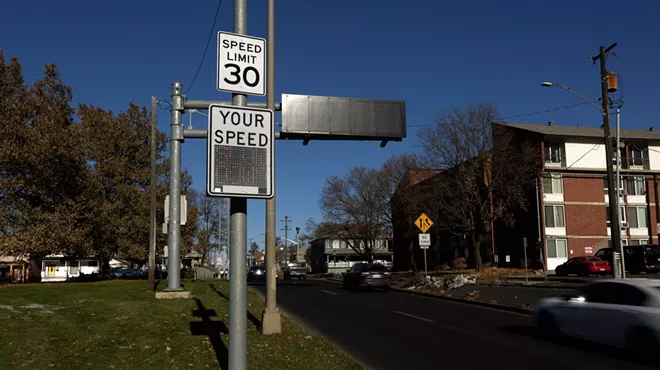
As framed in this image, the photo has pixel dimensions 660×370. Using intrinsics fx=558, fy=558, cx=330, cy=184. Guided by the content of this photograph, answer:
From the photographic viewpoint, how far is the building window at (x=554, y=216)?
49906mm

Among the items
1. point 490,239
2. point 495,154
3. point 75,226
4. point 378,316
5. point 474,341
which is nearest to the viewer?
point 474,341

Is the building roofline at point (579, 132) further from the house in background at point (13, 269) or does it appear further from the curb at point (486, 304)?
the house in background at point (13, 269)

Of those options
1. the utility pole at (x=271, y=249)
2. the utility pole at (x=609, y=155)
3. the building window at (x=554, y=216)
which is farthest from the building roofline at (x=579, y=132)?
the utility pole at (x=271, y=249)

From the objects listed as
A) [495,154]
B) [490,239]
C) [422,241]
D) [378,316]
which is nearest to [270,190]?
[378,316]

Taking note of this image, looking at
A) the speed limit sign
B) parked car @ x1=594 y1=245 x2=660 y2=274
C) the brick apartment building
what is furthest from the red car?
the speed limit sign

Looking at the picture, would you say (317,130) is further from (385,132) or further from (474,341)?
(474,341)

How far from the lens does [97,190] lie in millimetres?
39688

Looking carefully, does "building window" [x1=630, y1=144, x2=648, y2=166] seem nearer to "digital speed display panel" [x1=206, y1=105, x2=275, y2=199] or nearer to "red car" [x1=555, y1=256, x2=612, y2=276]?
"red car" [x1=555, y1=256, x2=612, y2=276]

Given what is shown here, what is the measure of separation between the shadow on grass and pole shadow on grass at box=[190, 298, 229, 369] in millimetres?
7025

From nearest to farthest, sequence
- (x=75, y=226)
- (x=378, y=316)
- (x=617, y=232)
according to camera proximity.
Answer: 1. (x=378, y=316)
2. (x=617, y=232)
3. (x=75, y=226)

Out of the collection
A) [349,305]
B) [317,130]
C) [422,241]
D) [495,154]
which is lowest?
[349,305]

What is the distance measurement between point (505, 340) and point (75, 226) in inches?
1270

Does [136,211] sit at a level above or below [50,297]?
above

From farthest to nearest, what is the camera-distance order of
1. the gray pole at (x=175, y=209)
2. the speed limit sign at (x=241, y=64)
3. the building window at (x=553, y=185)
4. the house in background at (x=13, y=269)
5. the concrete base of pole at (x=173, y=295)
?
1. the house in background at (x=13, y=269)
2. the building window at (x=553, y=185)
3. the concrete base of pole at (x=173, y=295)
4. the gray pole at (x=175, y=209)
5. the speed limit sign at (x=241, y=64)
